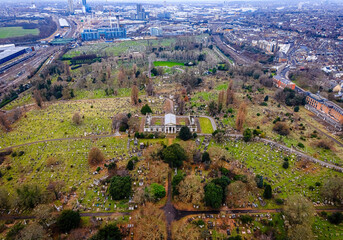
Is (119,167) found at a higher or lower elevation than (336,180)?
lower

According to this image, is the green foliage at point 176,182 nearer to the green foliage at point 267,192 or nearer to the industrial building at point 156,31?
the green foliage at point 267,192

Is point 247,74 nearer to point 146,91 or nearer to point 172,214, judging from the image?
point 146,91

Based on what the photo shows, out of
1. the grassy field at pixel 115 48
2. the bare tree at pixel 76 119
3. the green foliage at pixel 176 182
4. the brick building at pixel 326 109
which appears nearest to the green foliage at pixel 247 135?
the green foliage at pixel 176 182

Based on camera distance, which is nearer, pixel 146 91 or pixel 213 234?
pixel 213 234

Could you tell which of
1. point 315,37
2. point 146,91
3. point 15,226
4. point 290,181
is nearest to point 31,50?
point 146,91

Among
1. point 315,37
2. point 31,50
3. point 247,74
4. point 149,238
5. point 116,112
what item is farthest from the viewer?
point 315,37
